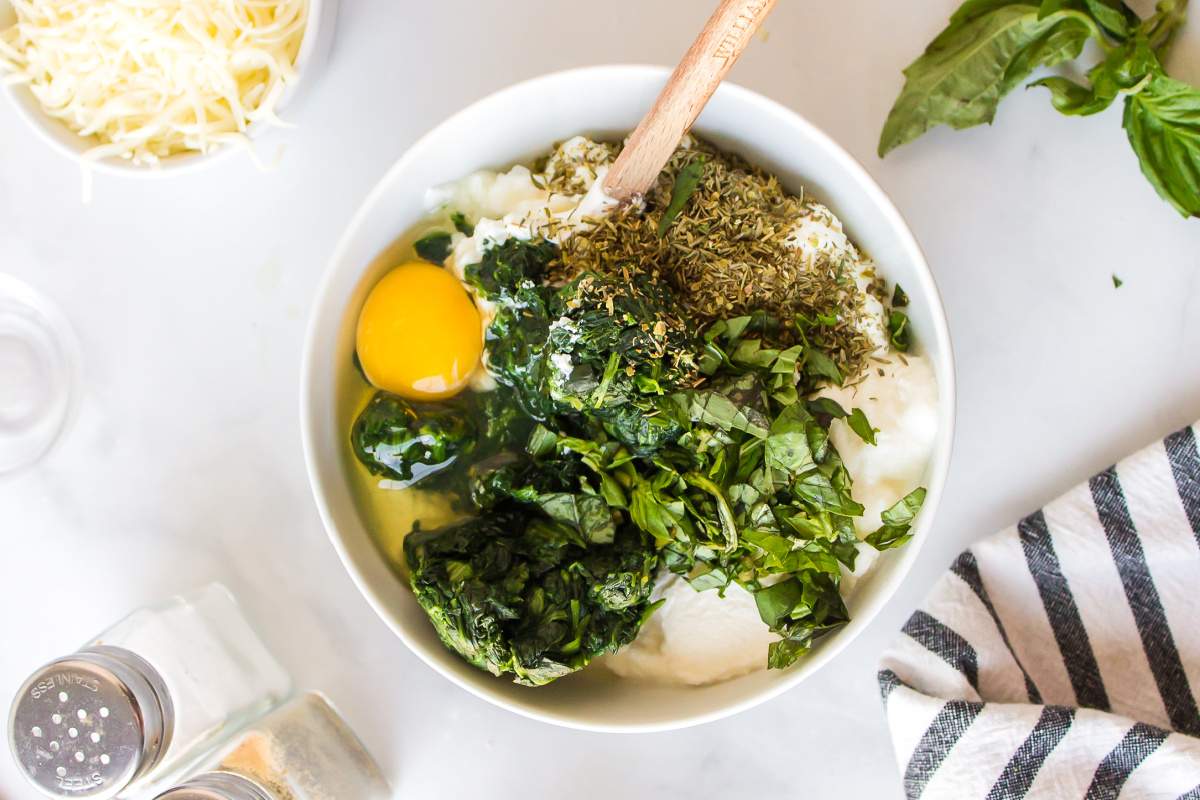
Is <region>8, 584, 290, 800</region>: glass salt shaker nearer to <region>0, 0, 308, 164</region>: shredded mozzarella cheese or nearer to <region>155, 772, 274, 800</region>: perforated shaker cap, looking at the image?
<region>155, 772, 274, 800</region>: perforated shaker cap

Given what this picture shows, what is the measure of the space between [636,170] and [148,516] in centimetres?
100

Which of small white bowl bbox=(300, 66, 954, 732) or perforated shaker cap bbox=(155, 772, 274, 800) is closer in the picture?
small white bowl bbox=(300, 66, 954, 732)

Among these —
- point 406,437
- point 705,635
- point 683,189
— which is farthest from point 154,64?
point 705,635

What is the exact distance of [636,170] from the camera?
1343 millimetres

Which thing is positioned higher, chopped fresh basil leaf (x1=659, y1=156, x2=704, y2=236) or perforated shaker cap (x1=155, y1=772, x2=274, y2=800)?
chopped fresh basil leaf (x1=659, y1=156, x2=704, y2=236)

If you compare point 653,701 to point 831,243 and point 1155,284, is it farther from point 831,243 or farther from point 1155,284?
point 1155,284

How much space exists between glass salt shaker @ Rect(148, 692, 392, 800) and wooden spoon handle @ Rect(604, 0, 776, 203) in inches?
37.4

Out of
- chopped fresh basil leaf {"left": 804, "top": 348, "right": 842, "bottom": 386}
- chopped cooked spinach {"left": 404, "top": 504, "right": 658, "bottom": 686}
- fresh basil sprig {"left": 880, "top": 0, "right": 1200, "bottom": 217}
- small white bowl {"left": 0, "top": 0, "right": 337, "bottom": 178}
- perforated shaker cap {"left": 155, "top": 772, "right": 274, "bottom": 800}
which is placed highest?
fresh basil sprig {"left": 880, "top": 0, "right": 1200, "bottom": 217}

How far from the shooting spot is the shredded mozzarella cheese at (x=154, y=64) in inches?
58.1

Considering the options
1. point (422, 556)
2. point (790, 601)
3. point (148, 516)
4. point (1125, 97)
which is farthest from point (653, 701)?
point (1125, 97)

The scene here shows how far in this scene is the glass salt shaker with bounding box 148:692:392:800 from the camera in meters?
1.57

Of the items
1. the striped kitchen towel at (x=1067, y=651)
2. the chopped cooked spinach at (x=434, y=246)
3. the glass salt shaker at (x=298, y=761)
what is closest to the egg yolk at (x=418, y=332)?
the chopped cooked spinach at (x=434, y=246)

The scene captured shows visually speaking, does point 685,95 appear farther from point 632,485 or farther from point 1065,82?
point 1065,82

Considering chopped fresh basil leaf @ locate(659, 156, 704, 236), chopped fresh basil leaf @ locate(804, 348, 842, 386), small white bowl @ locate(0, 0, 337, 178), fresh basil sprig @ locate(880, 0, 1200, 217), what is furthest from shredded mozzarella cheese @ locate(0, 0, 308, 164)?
fresh basil sprig @ locate(880, 0, 1200, 217)
